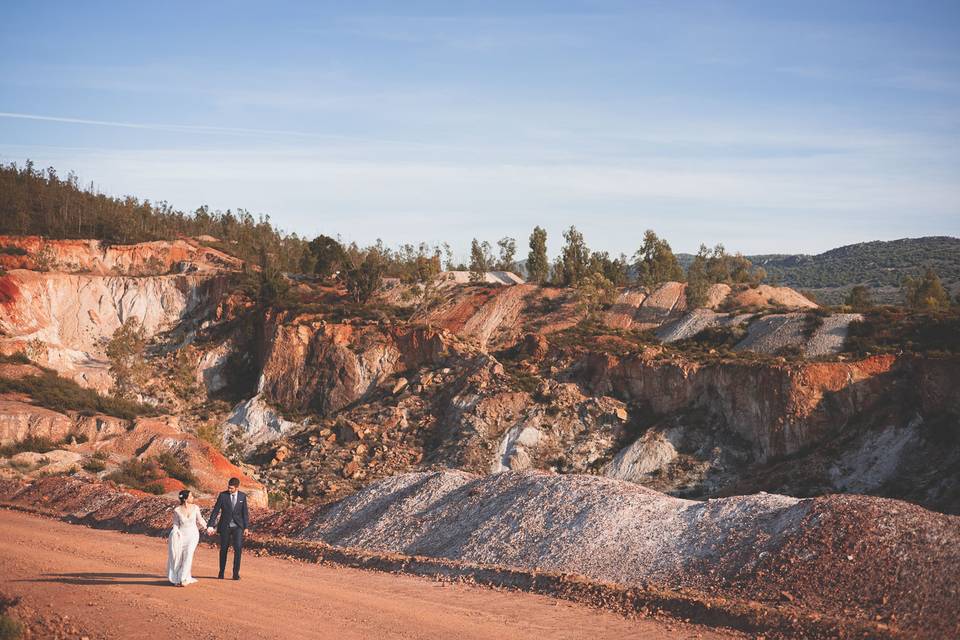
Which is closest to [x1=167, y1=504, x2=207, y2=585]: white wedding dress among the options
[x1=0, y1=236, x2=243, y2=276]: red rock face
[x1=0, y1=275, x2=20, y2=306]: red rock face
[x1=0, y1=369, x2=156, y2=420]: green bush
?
[x1=0, y1=369, x2=156, y2=420]: green bush

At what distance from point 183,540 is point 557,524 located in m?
9.22

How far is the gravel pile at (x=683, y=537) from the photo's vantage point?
15.3m

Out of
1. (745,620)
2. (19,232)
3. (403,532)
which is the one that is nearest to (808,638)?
(745,620)

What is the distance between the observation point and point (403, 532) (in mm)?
23422

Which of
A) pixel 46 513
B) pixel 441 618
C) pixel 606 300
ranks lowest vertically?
pixel 46 513

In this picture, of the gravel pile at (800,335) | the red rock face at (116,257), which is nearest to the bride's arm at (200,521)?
the gravel pile at (800,335)

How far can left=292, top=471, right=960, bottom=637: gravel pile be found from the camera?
1529cm

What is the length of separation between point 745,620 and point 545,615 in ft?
11.5

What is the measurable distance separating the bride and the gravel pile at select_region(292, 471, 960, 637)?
7016mm

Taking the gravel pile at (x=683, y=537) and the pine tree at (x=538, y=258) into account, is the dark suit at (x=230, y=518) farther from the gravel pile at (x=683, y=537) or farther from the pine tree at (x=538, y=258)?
the pine tree at (x=538, y=258)

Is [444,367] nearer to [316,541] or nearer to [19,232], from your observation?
[316,541]

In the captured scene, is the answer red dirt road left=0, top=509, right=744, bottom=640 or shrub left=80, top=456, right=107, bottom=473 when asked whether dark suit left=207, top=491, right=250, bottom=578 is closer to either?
red dirt road left=0, top=509, right=744, bottom=640

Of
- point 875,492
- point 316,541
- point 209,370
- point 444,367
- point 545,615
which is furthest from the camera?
point 209,370

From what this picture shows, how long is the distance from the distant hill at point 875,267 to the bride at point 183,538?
117697 mm
